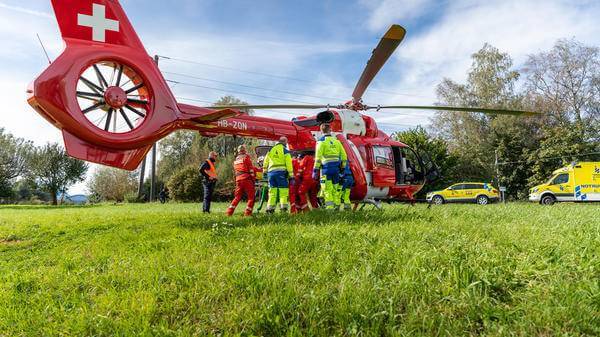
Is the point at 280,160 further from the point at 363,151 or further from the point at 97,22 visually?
the point at 97,22

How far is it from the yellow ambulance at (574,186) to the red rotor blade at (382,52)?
72.3 ft

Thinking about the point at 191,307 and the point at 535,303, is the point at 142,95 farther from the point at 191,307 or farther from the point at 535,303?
the point at 535,303

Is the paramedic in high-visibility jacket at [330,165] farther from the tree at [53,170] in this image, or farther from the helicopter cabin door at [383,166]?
the tree at [53,170]

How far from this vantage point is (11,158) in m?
44.8

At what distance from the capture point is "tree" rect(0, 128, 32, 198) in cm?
4409

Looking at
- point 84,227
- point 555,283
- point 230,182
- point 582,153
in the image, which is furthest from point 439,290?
point 582,153

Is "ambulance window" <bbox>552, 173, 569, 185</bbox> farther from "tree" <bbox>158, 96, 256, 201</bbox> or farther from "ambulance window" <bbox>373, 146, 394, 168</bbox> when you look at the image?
"tree" <bbox>158, 96, 256, 201</bbox>

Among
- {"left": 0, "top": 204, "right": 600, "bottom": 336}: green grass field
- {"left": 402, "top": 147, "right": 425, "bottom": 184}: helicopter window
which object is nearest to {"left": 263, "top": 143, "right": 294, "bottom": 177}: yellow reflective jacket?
{"left": 0, "top": 204, "right": 600, "bottom": 336}: green grass field

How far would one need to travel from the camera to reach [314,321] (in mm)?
2674

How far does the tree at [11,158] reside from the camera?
145 ft

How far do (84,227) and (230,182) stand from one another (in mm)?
25904

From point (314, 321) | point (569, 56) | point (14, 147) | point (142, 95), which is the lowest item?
point (314, 321)

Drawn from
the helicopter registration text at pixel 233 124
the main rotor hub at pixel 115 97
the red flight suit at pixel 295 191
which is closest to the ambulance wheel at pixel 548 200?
the red flight suit at pixel 295 191

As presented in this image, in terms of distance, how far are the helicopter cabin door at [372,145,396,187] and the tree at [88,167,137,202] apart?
137 feet
